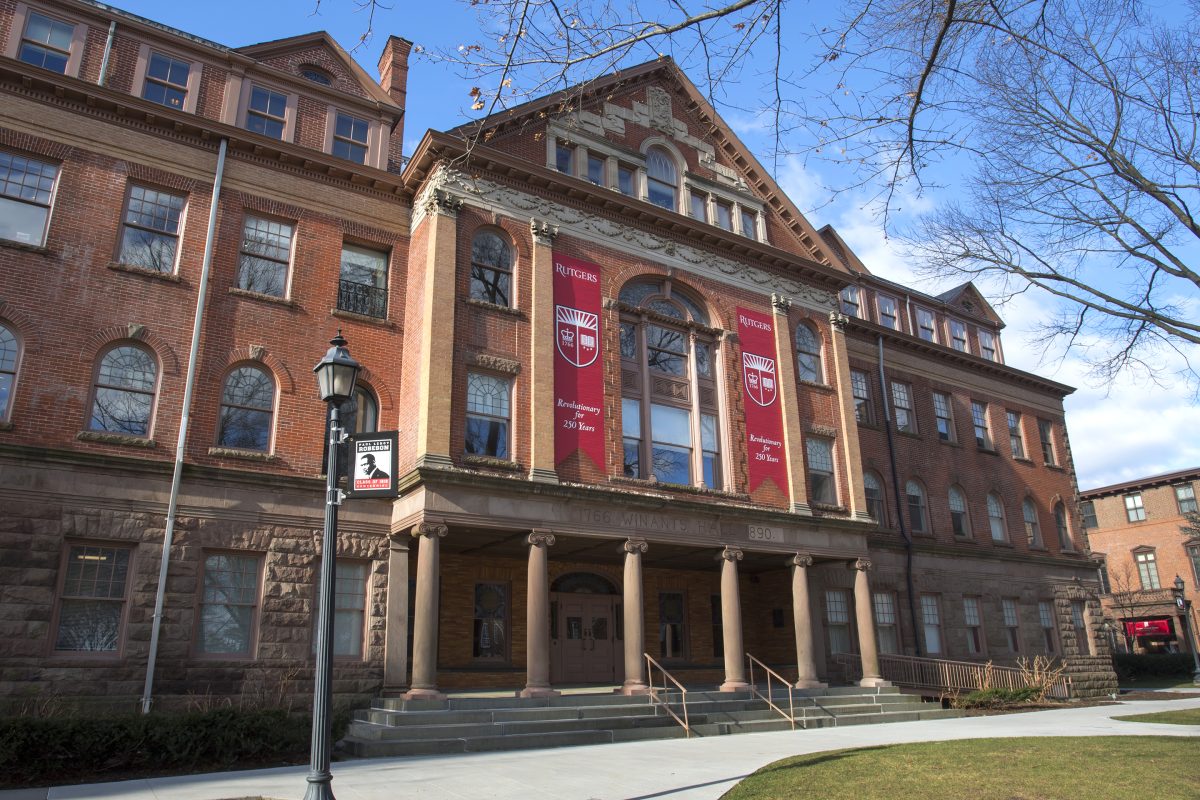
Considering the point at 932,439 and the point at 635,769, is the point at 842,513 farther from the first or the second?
the point at 635,769

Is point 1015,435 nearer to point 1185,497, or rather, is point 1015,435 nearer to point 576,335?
point 576,335

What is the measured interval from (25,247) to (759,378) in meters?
18.0

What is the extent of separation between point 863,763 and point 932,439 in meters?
22.5

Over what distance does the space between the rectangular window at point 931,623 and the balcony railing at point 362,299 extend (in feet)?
66.6

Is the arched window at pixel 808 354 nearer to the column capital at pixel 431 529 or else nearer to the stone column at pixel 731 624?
the stone column at pixel 731 624

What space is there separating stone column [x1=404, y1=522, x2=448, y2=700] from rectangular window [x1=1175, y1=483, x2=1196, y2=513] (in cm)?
5501

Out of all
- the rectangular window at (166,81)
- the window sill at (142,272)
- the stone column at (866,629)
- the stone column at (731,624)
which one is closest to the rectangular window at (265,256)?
the window sill at (142,272)

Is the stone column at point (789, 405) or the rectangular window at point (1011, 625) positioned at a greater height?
the stone column at point (789, 405)

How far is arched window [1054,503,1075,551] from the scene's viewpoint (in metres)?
35.3

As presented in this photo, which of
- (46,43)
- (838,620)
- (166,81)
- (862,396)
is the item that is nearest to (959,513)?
(862,396)

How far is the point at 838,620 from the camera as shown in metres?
26.7

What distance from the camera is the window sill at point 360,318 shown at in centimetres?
2025

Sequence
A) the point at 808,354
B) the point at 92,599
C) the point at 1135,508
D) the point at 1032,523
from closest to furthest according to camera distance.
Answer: the point at 92,599
the point at 808,354
the point at 1032,523
the point at 1135,508

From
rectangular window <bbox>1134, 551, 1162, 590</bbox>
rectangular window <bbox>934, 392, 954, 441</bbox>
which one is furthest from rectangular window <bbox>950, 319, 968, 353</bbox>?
rectangular window <bbox>1134, 551, 1162, 590</bbox>
